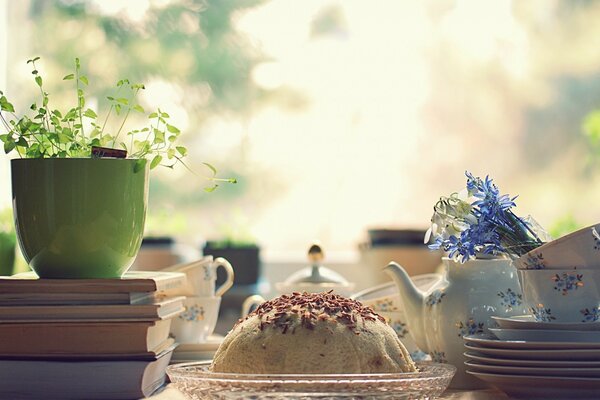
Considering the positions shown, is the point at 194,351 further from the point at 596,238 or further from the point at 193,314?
the point at 596,238

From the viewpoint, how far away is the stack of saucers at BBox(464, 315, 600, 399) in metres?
0.94

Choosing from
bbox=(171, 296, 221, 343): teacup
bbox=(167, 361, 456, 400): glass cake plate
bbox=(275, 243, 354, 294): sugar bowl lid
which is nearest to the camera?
bbox=(167, 361, 456, 400): glass cake plate

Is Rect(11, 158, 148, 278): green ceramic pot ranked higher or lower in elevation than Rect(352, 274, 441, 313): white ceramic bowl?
higher

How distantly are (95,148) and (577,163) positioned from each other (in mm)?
2963

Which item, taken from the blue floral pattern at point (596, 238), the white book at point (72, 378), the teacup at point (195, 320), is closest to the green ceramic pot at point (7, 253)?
the teacup at point (195, 320)

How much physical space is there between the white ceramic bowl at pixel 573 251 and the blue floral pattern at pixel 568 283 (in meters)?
0.01

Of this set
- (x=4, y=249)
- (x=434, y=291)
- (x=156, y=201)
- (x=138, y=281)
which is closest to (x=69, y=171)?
(x=138, y=281)

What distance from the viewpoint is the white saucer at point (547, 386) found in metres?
0.94

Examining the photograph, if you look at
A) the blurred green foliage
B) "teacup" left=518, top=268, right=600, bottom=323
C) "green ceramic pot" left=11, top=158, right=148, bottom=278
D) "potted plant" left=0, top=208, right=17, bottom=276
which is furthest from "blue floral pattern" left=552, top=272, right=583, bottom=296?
the blurred green foliage

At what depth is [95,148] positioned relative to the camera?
42.3 inches

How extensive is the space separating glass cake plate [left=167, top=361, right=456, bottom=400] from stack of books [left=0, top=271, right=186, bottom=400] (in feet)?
0.55

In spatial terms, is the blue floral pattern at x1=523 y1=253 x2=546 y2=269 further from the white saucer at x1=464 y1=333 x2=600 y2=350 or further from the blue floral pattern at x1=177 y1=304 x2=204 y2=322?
the blue floral pattern at x1=177 y1=304 x2=204 y2=322

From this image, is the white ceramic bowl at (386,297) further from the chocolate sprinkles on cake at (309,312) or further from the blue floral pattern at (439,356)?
the chocolate sprinkles on cake at (309,312)

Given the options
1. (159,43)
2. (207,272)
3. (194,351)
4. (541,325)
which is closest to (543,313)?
(541,325)
